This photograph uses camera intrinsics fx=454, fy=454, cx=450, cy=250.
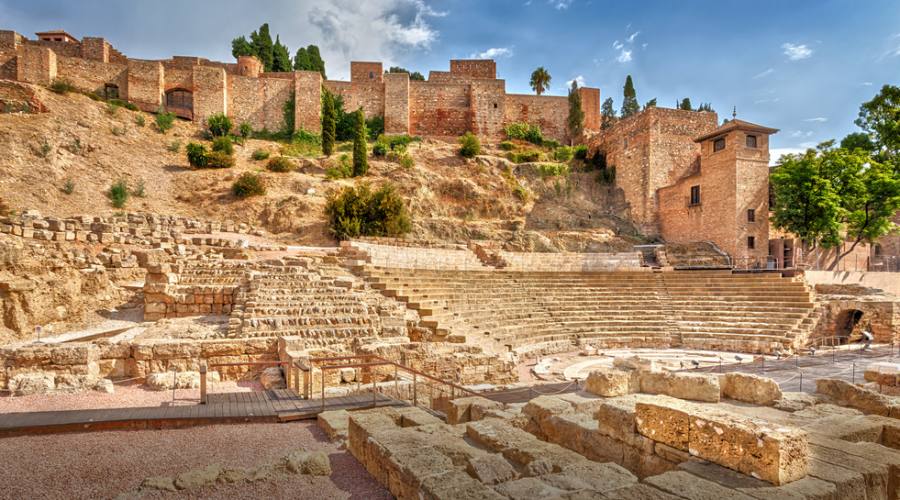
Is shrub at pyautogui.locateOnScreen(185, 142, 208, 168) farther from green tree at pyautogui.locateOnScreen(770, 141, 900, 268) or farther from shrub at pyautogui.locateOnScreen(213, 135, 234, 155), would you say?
green tree at pyautogui.locateOnScreen(770, 141, 900, 268)

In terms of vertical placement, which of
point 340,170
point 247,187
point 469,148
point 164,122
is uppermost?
point 164,122

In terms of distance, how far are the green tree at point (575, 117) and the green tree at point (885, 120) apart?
17851 millimetres

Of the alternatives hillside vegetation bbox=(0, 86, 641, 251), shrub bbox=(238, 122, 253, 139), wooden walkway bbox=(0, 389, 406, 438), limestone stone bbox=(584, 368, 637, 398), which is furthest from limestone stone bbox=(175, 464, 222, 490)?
shrub bbox=(238, 122, 253, 139)

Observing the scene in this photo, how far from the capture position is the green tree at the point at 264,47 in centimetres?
4094

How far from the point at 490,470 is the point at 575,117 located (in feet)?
128

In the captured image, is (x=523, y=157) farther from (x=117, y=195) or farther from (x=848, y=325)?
(x=117, y=195)

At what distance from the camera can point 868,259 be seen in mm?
26141

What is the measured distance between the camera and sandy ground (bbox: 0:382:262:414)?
19.3 ft

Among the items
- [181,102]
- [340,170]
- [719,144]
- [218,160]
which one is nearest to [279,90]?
[181,102]

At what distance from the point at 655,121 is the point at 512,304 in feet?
65.9

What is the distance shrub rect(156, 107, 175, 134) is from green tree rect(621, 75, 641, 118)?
43582 mm

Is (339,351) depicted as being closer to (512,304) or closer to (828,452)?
(828,452)

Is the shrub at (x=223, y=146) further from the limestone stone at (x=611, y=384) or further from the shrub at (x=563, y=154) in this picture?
the limestone stone at (x=611, y=384)

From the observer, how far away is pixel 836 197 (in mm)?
20453
